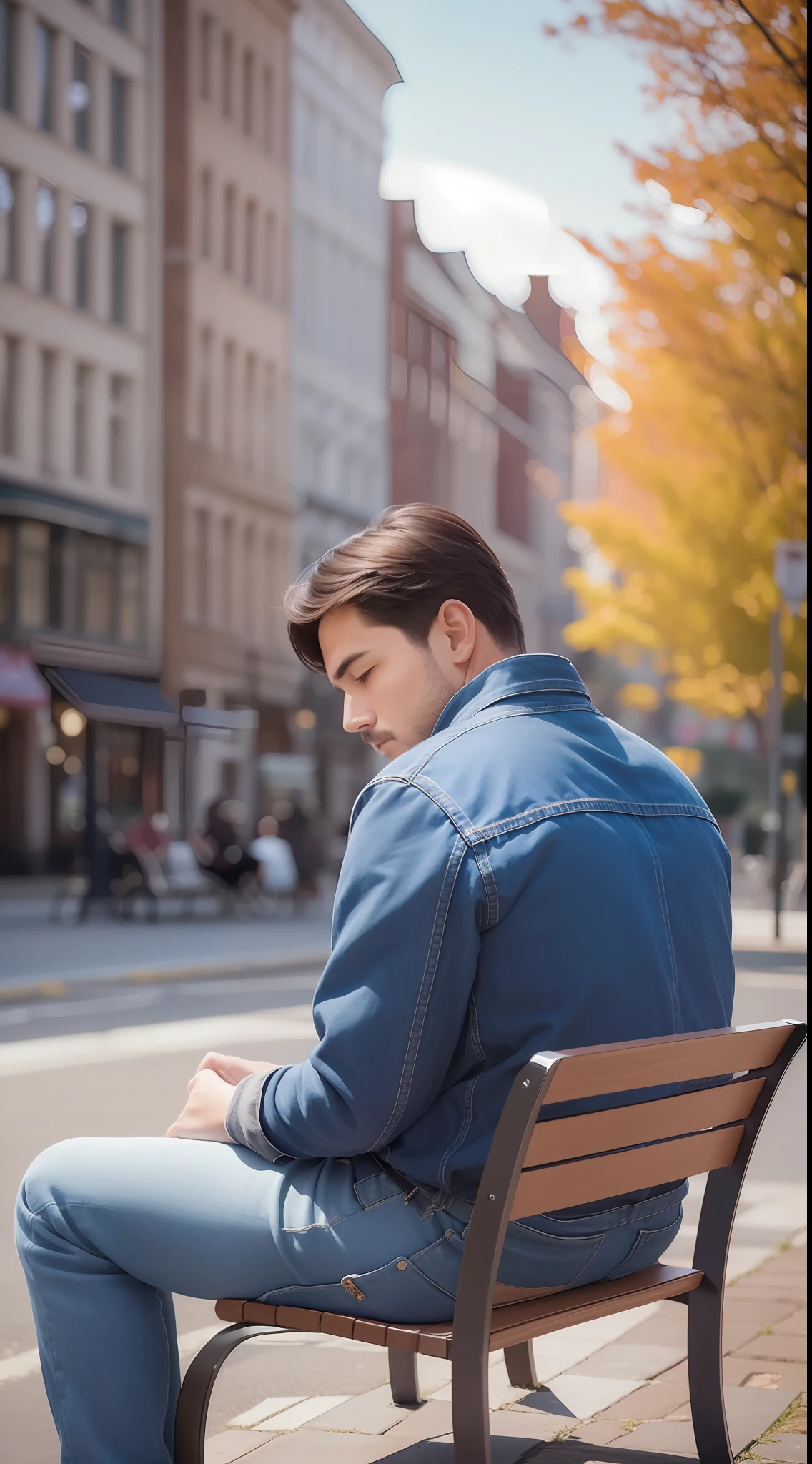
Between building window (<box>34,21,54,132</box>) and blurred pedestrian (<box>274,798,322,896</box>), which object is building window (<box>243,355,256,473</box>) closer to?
building window (<box>34,21,54,132</box>)

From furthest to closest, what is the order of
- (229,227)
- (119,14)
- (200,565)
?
(200,565) → (229,227) → (119,14)

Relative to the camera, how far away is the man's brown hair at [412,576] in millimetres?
2697

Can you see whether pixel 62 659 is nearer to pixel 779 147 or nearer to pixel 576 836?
pixel 779 147

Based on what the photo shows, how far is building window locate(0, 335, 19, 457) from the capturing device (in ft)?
98.0

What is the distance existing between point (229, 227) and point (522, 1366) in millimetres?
27391

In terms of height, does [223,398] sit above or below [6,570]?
above

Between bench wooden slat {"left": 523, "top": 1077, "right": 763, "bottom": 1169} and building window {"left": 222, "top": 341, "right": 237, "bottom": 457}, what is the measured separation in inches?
1231

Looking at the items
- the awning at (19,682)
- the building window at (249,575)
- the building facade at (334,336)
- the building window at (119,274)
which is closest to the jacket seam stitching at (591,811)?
the building facade at (334,336)

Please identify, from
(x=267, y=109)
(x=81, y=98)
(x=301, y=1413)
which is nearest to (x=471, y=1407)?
(x=301, y=1413)

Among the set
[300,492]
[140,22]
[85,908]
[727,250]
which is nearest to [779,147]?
[727,250]

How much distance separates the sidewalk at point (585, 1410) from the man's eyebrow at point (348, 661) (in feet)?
3.44

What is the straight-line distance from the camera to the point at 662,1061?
2514 millimetres

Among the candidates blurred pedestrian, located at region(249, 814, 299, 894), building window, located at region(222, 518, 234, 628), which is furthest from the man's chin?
building window, located at region(222, 518, 234, 628)

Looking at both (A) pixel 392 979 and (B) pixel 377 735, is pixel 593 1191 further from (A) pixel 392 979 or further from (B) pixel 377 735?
(B) pixel 377 735
